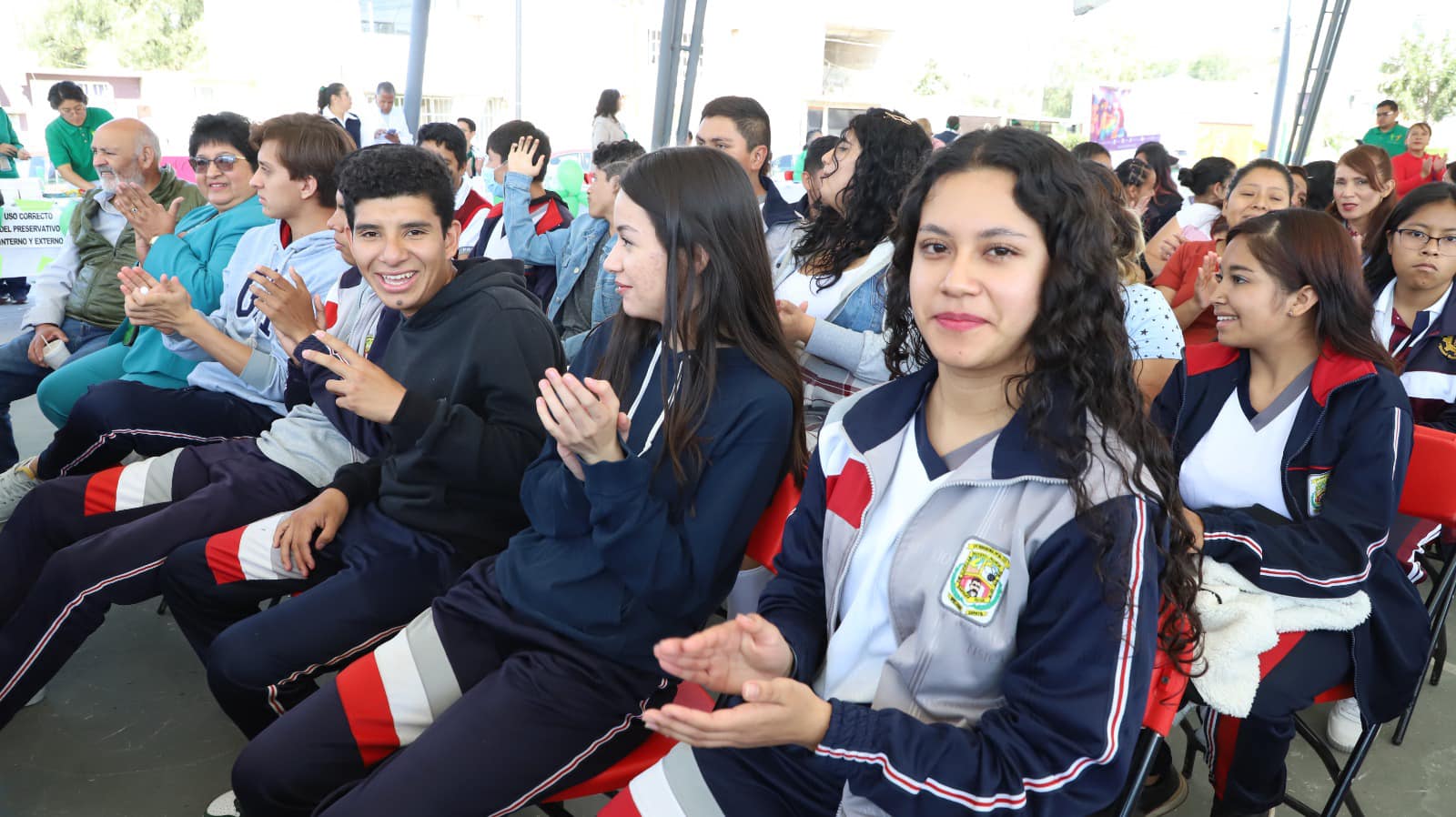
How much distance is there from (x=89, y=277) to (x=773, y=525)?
3.30 m

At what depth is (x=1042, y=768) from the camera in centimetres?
101

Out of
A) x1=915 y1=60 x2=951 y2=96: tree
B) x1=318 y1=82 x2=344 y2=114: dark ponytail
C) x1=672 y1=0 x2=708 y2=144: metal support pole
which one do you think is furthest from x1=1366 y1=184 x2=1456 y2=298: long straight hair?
x1=915 y1=60 x2=951 y2=96: tree

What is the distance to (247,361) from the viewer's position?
2.51 m

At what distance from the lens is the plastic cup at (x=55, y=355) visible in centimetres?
341

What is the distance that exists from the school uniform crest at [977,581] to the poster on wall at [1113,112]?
1821 centimetres

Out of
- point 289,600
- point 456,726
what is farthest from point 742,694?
point 289,600

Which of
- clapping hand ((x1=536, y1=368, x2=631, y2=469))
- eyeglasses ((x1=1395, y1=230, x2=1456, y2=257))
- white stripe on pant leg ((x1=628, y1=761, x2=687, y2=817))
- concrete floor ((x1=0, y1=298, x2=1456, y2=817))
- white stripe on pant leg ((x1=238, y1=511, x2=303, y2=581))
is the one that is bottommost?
concrete floor ((x1=0, y1=298, x2=1456, y2=817))

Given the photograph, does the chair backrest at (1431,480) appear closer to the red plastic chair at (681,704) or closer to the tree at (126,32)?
the red plastic chair at (681,704)

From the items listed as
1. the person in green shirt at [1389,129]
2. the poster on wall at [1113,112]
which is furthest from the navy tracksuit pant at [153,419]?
the poster on wall at [1113,112]

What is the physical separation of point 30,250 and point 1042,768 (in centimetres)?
891

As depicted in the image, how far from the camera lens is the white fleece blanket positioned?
1441mm

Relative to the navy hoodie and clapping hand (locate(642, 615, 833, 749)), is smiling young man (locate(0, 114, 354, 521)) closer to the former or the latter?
the navy hoodie

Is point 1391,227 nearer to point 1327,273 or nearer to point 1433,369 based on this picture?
point 1433,369

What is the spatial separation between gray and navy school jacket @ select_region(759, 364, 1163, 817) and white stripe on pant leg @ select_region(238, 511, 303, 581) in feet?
4.52
